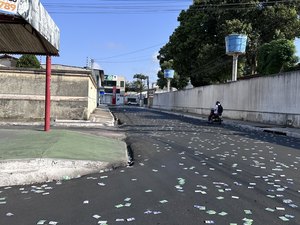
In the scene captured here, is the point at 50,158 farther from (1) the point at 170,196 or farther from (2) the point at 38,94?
(2) the point at 38,94

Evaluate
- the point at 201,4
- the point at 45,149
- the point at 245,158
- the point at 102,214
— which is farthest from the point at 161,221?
the point at 201,4

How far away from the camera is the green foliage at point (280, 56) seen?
30719mm

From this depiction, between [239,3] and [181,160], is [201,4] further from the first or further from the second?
[181,160]

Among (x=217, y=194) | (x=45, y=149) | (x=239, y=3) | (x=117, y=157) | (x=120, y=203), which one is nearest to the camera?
(x=120, y=203)

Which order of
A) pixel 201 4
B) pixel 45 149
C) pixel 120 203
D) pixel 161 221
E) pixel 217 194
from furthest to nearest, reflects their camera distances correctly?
pixel 201 4 → pixel 45 149 → pixel 217 194 → pixel 120 203 → pixel 161 221

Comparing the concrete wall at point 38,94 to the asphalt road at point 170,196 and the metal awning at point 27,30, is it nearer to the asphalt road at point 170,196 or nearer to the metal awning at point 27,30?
the metal awning at point 27,30

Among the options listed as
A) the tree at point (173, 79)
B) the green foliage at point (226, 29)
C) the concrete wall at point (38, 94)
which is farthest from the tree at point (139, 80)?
the concrete wall at point (38, 94)

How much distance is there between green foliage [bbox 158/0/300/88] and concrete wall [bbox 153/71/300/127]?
3499 millimetres

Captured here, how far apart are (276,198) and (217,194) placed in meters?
0.93

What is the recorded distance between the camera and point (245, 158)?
10766 millimetres

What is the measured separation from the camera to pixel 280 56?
31031 mm

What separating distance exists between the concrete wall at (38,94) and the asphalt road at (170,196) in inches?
530

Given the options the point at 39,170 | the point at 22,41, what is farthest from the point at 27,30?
the point at 39,170

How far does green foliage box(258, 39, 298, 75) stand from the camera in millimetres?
30719
